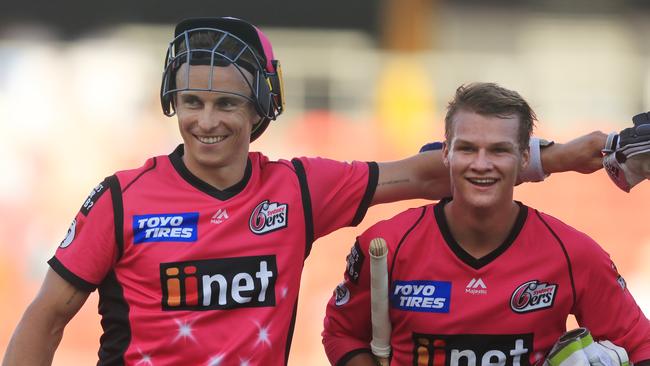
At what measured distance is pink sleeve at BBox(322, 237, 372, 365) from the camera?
3197 millimetres

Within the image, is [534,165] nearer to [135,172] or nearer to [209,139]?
[209,139]

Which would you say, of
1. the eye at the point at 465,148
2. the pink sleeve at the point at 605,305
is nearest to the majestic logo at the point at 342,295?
the eye at the point at 465,148

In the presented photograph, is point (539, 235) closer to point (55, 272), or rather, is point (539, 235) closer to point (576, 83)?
point (55, 272)

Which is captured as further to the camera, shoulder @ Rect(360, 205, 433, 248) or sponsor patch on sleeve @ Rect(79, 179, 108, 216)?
shoulder @ Rect(360, 205, 433, 248)

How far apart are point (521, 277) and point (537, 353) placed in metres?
0.22

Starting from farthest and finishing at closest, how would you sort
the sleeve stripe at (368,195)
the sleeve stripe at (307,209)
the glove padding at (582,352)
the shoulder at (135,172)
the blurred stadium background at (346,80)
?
1. the blurred stadium background at (346,80)
2. the sleeve stripe at (368,195)
3. the sleeve stripe at (307,209)
4. the shoulder at (135,172)
5. the glove padding at (582,352)

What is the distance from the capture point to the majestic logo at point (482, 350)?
3.04 metres

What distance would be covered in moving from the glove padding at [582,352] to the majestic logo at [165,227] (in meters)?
1.03

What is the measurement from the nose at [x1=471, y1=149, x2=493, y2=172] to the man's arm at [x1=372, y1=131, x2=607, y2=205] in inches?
11.5

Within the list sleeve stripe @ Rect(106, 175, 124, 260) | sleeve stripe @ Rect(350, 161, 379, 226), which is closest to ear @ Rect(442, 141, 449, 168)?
sleeve stripe @ Rect(350, 161, 379, 226)

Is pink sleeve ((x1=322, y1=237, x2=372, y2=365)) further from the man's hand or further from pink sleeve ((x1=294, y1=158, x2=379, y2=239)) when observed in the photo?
the man's hand

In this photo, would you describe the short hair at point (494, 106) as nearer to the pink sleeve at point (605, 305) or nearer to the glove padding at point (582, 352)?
the pink sleeve at point (605, 305)

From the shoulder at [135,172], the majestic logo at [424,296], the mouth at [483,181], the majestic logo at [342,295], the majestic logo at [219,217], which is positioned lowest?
the majestic logo at [342,295]

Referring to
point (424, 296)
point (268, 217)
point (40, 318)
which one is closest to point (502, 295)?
point (424, 296)
